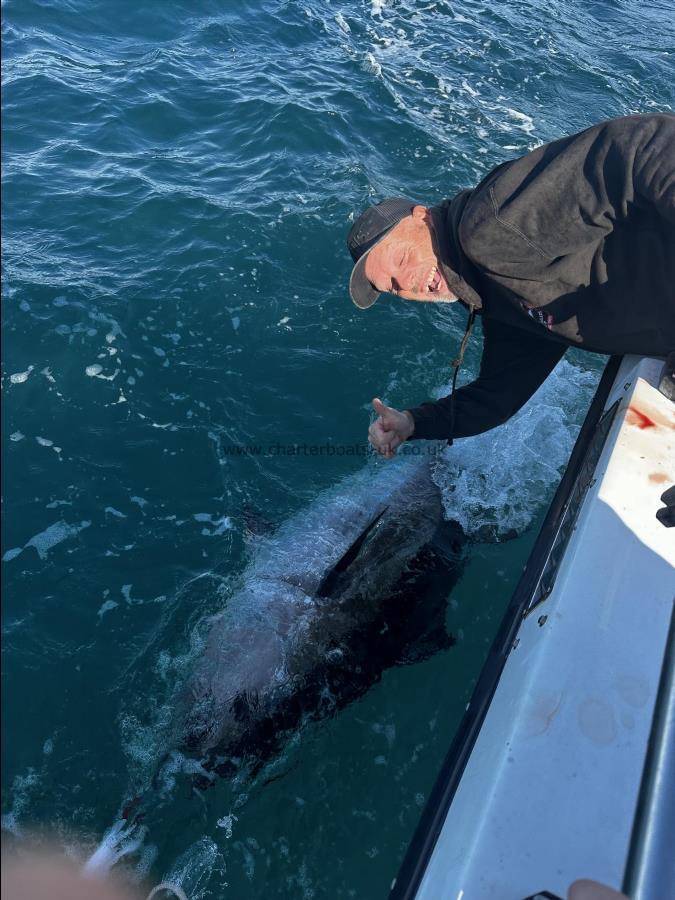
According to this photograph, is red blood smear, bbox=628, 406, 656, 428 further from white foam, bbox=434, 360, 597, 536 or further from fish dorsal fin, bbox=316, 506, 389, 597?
fish dorsal fin, bbox=316, 506, 389, 597

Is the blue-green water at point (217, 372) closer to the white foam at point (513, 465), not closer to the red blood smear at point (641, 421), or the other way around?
the white foam at point (513, 465)

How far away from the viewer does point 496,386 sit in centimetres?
436

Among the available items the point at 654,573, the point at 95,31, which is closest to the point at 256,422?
the point at 654,573

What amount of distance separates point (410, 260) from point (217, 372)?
2.96 meters

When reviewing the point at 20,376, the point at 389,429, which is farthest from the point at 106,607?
the point at 389,429

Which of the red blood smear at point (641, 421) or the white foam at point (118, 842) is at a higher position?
the red blood smear at point (641, 421)

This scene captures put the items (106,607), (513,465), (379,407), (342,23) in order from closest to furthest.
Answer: (379,407)
(106,607)
(513,465)
(342,23)

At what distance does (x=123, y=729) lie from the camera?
3.94 metres

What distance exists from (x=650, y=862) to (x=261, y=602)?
119 inches

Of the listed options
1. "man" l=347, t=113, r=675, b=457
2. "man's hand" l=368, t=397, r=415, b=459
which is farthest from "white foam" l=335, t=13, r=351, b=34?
"man's hand" l=368, t=397, r=415, b=459

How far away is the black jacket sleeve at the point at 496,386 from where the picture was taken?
14.1 ft

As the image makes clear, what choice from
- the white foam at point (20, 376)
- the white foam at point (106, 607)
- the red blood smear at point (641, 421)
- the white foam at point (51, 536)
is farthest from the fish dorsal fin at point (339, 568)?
the white foam at point (20, 376)

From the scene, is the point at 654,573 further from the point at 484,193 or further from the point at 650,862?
the point at 484,193

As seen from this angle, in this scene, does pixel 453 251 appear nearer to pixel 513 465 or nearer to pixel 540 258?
pixel 540 258
